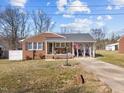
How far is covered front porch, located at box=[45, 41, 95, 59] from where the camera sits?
47.4 m

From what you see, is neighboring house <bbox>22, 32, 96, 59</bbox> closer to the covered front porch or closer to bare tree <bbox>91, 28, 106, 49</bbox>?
the covered front porch

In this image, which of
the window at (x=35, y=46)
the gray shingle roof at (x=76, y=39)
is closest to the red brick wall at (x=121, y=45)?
the gray shingle roof at (x=76, y=39)

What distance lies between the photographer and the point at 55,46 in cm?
4859

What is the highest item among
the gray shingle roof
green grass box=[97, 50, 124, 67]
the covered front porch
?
the gray shingle roof

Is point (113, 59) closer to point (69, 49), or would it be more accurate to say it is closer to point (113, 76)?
point (69, 49)

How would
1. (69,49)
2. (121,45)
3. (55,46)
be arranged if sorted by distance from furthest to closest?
(121,45)
(55,46)
(69,49)

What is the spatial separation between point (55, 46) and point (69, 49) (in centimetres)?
234

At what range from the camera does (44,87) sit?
1532 cm

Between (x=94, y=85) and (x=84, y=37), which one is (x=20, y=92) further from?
(x=84, y=37)

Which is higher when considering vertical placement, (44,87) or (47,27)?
(47,27)

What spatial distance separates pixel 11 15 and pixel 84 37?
96.7ft

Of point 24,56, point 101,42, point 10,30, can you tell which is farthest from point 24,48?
point 101,42

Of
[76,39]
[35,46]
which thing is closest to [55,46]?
[35,46]

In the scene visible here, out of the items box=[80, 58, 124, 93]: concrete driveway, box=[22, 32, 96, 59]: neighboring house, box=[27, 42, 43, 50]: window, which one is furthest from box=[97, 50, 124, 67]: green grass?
box=[27, 42, 43, 50]: window
